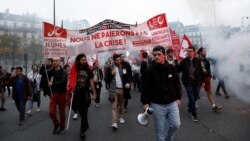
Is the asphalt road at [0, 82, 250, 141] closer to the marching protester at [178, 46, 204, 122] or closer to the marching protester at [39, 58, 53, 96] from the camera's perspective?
the marching protester at [178, 46, 204, 122]

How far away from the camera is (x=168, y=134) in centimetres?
484

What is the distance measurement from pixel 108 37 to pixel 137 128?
334cm

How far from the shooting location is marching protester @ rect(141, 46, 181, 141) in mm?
4645

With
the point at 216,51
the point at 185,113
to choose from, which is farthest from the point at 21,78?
the point at 216,51

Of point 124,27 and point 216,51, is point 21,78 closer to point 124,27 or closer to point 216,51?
point 124,27

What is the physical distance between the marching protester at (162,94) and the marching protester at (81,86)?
2088 mm

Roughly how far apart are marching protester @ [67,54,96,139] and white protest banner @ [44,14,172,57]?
269cm

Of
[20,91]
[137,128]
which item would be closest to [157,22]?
[137,128]

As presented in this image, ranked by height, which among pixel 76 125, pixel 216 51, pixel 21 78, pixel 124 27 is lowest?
pixel 76 125

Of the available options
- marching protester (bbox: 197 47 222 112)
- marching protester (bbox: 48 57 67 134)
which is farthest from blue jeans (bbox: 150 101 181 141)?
marching protester (bbox: 197 47 222 112)

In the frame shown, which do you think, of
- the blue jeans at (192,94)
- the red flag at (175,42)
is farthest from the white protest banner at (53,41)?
the red flag at (175,42)

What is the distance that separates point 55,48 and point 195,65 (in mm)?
4326

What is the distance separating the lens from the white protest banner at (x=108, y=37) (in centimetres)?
928

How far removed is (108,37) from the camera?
9242 millimetres
